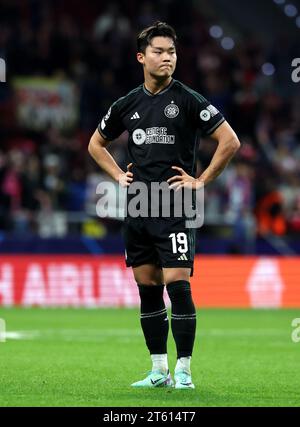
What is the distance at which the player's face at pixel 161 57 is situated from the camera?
26.3ft

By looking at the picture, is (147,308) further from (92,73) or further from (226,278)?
(92,73)

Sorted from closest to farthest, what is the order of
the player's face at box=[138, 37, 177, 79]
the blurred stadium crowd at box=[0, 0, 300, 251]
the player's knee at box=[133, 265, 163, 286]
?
1. the player's face at box=[138, 37, 177, 79]
2. the player's knee at box=[133, 265, 163, 286]
3. the blurred stadium crowd at box=[0, 0, 300, 251]

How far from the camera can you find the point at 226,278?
17.8m

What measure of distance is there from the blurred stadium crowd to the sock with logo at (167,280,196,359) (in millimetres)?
10427

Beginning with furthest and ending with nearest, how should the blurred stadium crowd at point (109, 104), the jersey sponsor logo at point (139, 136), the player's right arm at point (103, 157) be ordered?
the blurred stadium crowd at point (109, 104) < the player's right arm at point (103, 157) < the jersey sponsor logo at point (139, 136)

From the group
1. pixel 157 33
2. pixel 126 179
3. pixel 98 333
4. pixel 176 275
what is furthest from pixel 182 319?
pixel 98 333

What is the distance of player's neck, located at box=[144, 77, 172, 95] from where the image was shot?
812 cm

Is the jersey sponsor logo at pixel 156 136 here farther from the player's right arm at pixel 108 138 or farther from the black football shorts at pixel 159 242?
the black football shorts at pixel 159 242

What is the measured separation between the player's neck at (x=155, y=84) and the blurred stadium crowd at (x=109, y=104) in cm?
→ 1021
